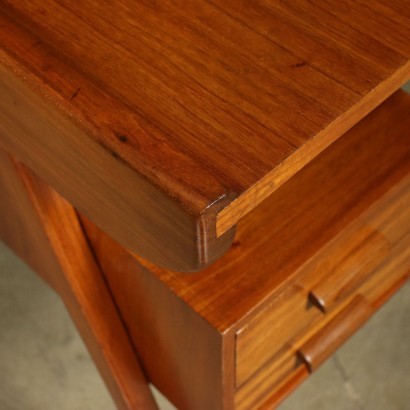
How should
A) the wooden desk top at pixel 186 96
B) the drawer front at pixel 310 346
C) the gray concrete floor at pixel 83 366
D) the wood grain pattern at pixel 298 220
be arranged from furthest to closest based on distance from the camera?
the gray concrete floor at pixel 83 366
the drawer front at pixel 310 346
the wood grain pattern at pixel 298 220
the wooden desk top at pixel 186 96

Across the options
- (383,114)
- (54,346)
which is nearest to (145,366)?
(54,346)

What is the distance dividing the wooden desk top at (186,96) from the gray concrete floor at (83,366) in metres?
0.60

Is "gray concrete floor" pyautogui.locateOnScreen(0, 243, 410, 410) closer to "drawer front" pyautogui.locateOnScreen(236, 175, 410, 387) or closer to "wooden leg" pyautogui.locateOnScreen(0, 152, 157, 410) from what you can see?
"wooden leg" pyautogui.locateOnScreen(0, 152, 157, 410)

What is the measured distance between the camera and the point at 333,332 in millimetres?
881

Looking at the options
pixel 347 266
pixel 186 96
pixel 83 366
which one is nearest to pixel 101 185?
pixel 186 96

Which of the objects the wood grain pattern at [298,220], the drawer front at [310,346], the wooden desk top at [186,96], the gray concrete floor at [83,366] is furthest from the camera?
the gray concrete floor at [83,366]

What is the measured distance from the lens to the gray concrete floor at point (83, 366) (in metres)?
1.13

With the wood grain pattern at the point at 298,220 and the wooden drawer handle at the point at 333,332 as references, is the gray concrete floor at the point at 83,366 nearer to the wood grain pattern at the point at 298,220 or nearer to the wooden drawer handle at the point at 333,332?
the wooden drawer handle at the point at 333,332

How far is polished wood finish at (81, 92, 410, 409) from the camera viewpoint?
2.39 ft

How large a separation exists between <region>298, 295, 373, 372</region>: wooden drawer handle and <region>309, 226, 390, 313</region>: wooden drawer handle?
5 centimetres

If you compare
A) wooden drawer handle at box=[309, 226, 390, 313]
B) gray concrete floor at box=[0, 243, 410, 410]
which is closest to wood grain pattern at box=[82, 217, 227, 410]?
wooden drawer handle at box=[309, 226, 390, 313]

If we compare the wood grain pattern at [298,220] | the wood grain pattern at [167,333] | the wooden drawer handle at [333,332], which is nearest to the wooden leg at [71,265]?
the wood grain pattern at [167,333]

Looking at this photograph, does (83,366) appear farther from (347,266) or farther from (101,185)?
(101,185)

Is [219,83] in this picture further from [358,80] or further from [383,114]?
[383,114]
